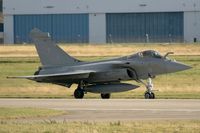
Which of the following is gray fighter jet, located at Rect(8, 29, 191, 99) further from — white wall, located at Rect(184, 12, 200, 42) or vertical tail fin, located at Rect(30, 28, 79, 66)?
white wall, located at Rect(184, 12, 200, 42)

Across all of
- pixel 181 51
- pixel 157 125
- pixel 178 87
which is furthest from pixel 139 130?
pixel 181 51

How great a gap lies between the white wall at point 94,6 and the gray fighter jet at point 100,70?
5786 centimetres

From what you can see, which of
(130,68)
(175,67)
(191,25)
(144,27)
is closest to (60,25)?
(144,27)

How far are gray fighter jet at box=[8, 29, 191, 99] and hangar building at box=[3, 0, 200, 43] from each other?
57864 millimetres

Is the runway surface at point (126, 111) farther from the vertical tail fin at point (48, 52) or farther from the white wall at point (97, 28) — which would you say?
the white wall at point (97, 28)

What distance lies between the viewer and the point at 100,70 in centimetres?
3150

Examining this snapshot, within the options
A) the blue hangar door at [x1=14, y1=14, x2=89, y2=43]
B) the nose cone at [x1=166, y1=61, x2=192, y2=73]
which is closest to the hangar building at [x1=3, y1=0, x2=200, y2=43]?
the blue hangar door at [x1=14, y1=14, x2=89, y2=43]

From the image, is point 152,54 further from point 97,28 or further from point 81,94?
point 97,28

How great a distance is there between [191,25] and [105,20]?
12.3m

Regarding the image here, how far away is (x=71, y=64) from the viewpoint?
107 feet

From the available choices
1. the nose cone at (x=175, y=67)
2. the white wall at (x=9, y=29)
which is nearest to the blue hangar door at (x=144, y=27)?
the white wall at (x=9, y=29)

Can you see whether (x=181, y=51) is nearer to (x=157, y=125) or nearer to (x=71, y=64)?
(x=71, y=64)

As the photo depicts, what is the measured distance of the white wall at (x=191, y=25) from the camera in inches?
3524

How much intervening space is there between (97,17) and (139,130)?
257 ft
